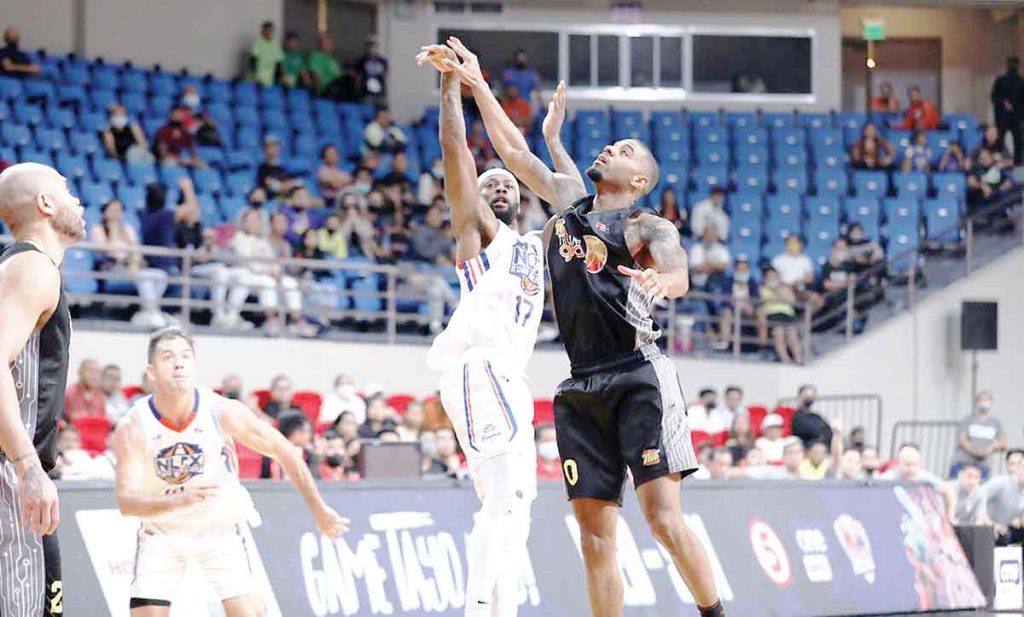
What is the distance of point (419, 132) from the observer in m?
23.0

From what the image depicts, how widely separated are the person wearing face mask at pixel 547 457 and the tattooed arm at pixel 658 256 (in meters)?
6.96

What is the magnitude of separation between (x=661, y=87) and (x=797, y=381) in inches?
277

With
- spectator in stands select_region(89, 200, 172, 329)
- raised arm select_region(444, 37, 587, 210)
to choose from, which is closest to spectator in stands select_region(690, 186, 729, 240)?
spectator in stands select_region(89, 200, 172, 329)

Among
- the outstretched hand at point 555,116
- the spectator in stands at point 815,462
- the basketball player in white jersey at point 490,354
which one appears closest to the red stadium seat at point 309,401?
the spectator in stands at point 815,462

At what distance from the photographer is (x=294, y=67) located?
2311 cm

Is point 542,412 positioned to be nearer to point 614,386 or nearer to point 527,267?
point 527,267

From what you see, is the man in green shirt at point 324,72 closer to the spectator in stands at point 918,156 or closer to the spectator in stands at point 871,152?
the spectator in stands at point 871,152

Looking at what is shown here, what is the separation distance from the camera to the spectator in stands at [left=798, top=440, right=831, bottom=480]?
51.5 feet

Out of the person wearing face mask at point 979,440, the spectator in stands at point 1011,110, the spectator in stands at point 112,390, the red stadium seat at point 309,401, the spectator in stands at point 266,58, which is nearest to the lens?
the spectator in stands at point 112,390

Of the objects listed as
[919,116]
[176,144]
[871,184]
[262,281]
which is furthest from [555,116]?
[919,116]

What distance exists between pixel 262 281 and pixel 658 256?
10.9 metres

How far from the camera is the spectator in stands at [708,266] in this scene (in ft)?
68.3

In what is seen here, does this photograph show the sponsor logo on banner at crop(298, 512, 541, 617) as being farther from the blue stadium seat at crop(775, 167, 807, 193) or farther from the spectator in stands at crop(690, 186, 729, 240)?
the blue stadium seat at crop(775, 167, 807, 193)

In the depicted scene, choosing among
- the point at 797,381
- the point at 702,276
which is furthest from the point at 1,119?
the point at 797,381
